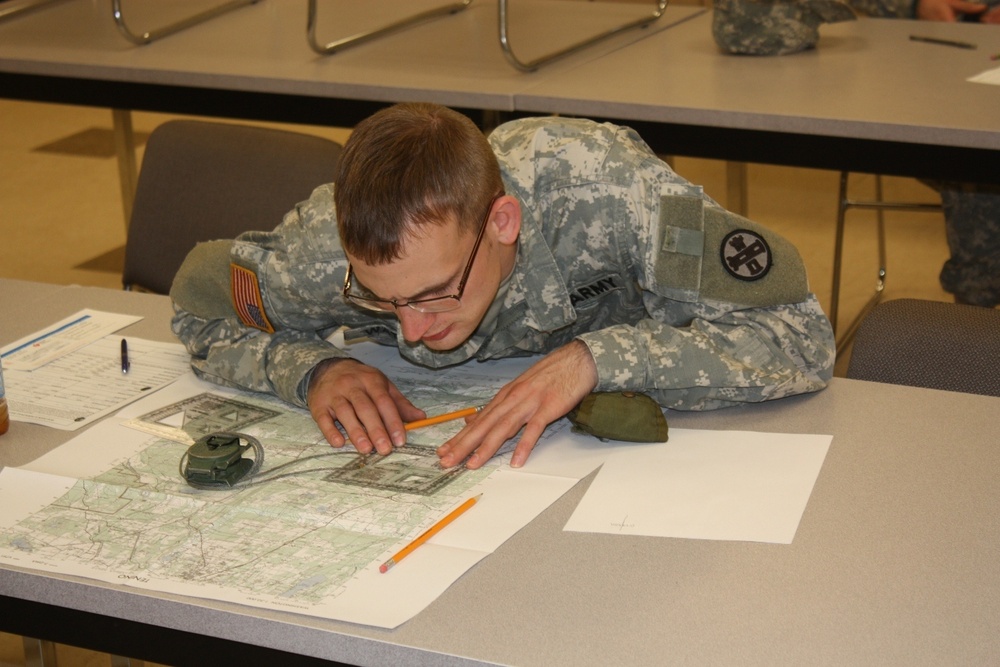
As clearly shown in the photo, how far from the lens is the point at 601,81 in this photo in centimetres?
260

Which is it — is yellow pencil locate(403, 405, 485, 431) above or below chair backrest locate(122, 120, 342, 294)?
below

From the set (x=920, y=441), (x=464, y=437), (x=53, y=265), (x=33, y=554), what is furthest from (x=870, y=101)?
(x=53, y=265)

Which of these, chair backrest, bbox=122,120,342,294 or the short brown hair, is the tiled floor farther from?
the short brown hair

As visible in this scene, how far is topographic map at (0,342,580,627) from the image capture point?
119 centimetres

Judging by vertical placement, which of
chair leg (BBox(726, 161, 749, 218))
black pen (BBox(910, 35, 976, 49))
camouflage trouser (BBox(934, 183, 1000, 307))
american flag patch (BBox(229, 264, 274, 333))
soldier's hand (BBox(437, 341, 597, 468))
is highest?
black pen (BBox(910, 35, 976, 49))

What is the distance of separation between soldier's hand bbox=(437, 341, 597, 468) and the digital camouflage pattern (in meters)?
1.53

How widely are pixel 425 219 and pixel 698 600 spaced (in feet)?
1.65

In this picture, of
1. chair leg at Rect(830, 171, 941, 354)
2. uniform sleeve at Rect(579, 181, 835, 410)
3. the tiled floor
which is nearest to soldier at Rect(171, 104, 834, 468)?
uniform sleeve at Rect(579, 181, 835, 410)

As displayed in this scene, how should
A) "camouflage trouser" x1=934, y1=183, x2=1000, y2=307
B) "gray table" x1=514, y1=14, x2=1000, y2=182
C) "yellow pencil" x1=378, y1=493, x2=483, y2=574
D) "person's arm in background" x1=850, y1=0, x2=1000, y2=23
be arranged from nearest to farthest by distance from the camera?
"yellow pencil" x1=378, y1=493, x2=483, y2=574, "gray table" x1=514, y1=14, x2=1000, y2=182, "camouflage trouser" x1=934, y1=183, x2=1000, y2=307, "person's arm in background" x1=850, y1=0, x2=1000, y2=23

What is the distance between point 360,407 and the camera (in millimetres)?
1488

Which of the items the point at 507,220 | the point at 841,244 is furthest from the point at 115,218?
the point at 507,220

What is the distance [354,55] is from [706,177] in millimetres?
2200

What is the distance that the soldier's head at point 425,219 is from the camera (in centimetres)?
135

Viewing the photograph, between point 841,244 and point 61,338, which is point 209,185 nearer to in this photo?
point 61,338
